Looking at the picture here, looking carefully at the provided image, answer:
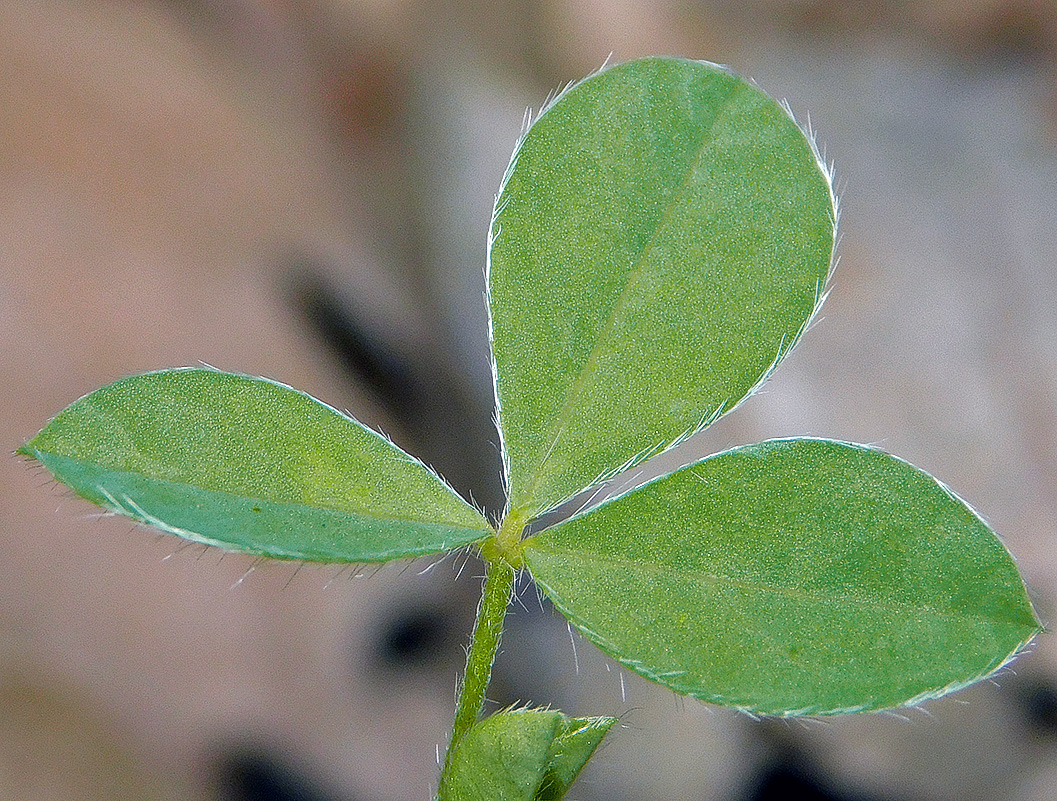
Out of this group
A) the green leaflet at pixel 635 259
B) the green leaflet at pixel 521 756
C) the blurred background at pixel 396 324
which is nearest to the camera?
the green leaflet at pixel 521 756

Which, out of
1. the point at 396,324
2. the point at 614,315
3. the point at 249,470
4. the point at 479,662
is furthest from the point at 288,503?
the point at 396,324

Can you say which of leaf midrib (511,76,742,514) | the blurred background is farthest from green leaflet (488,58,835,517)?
the blurred background

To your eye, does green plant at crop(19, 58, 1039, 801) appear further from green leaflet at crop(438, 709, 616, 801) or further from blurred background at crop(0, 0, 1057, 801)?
blurred background at crop(0, 0, 1057, 801)

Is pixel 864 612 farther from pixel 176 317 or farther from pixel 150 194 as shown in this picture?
pixel 150 194

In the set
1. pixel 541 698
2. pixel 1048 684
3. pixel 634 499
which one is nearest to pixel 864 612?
pixel 634 499

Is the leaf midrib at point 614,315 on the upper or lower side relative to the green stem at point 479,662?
upper

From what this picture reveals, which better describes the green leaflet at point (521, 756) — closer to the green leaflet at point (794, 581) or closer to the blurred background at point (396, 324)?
the green leaflet at point (794, 581)

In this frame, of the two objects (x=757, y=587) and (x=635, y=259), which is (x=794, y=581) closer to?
(x=757, y=587)

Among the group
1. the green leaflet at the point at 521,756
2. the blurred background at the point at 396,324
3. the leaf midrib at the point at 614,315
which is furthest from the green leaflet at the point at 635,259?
the blurred background at the point at 396,324

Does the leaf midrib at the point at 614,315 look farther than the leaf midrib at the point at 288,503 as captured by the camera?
Yes
